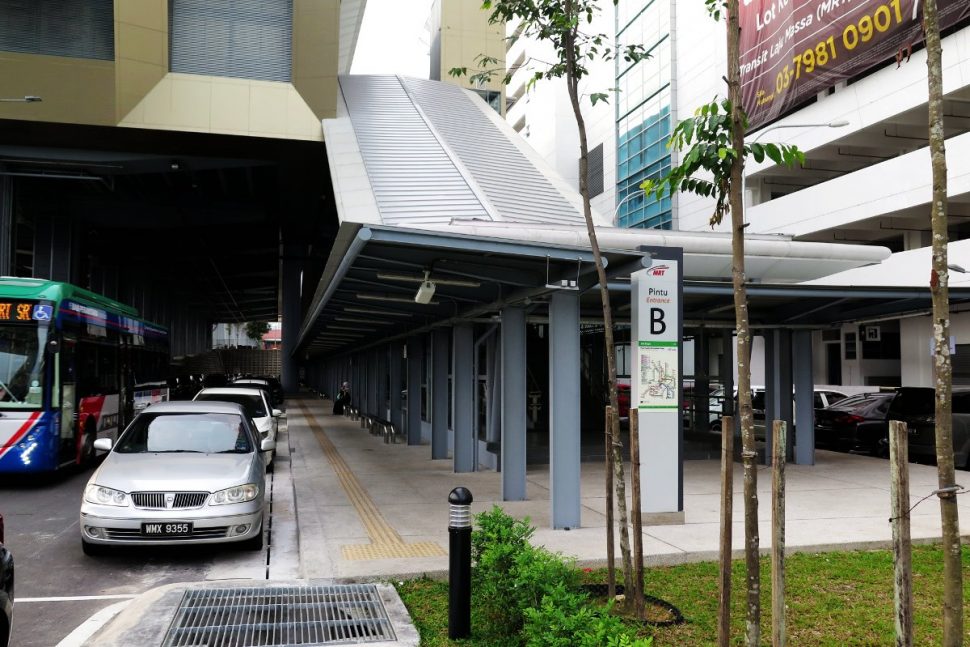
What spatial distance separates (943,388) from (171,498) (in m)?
6.93

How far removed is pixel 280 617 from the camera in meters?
6.01

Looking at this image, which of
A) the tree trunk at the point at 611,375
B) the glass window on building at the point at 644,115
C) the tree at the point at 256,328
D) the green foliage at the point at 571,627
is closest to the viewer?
the green foliage at the point at 571,627

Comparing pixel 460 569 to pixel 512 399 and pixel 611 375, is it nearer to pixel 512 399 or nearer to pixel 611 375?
pixel 611 375

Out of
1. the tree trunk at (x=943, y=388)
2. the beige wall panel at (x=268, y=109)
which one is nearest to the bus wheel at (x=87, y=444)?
the tree trunk at (x=943, y=388)

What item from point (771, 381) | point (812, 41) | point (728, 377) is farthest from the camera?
point (812, 41)

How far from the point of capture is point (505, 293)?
11.3 metres

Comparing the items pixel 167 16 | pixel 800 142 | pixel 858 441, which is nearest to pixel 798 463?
pixel 858 441

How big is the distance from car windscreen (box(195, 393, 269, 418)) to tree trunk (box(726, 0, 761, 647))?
13.8m

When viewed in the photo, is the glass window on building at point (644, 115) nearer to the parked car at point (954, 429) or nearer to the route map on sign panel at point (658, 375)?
the parked car at point (954, 429)

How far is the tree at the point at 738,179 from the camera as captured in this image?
4094 mm

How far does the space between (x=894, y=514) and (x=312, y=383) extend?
76.4 meters

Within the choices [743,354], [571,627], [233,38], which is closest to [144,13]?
[233,38]

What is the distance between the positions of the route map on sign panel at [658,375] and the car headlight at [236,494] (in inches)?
172

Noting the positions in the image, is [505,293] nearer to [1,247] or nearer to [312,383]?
[1,247]
